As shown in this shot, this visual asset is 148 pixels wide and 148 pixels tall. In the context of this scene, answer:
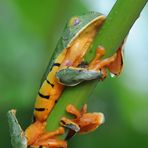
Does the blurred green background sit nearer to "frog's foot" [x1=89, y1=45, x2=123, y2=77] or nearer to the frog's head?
the frog's head

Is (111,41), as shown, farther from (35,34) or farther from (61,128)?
(35,34)

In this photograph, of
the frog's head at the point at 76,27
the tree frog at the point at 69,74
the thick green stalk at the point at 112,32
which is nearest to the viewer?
the thick green stalk at the point at 112,32

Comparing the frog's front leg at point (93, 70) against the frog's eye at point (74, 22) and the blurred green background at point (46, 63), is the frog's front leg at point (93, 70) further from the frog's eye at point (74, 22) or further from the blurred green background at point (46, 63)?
the blurred green background at point (46, 63)

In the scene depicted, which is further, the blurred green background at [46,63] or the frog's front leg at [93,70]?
the blurred green background at [46,63]

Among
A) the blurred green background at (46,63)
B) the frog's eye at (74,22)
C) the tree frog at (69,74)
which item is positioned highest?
the frog's eye at (74,22)

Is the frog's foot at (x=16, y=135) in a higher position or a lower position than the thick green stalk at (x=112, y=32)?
lower

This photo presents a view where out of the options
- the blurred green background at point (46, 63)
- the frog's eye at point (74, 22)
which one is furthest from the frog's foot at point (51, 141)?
the blurred green background at point (46, 63)

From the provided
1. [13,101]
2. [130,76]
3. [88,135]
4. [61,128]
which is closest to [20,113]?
[13,101]

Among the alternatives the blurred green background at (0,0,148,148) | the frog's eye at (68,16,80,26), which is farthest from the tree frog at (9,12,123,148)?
the blurred green background at (0,0,148,148)
